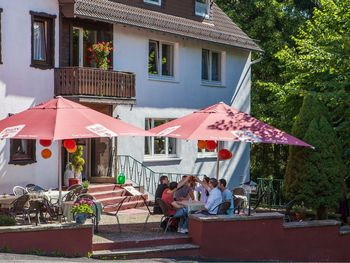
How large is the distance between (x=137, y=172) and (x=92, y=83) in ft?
14.3

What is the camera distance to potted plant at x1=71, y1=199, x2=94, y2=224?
16391mm

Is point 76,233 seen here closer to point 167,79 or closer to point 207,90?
point 167,79

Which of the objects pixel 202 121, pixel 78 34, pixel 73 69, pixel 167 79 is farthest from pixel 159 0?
pixel 202 121

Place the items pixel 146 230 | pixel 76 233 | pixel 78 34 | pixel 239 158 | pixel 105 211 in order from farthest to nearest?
pixel 239 158, pixel 78 34, pixel 105 211, pixel 146 230, pixel 76 233

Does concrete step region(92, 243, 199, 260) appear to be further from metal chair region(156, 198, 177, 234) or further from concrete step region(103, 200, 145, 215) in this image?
concrete step region(103, 200, 145, 215)

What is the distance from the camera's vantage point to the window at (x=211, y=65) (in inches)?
1255

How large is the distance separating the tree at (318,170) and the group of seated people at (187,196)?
2.44m

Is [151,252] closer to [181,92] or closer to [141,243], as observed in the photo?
[141,243]

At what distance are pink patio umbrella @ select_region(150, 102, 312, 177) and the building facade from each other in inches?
214

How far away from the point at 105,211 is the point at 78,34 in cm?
648

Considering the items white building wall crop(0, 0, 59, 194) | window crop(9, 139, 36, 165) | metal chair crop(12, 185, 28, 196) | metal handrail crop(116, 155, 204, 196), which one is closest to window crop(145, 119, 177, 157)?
metal handrail crop(116, 155, 204, 196)

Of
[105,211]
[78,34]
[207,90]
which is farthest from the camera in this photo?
[207,90]

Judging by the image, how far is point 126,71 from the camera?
27.0 m

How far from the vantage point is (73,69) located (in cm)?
2398
